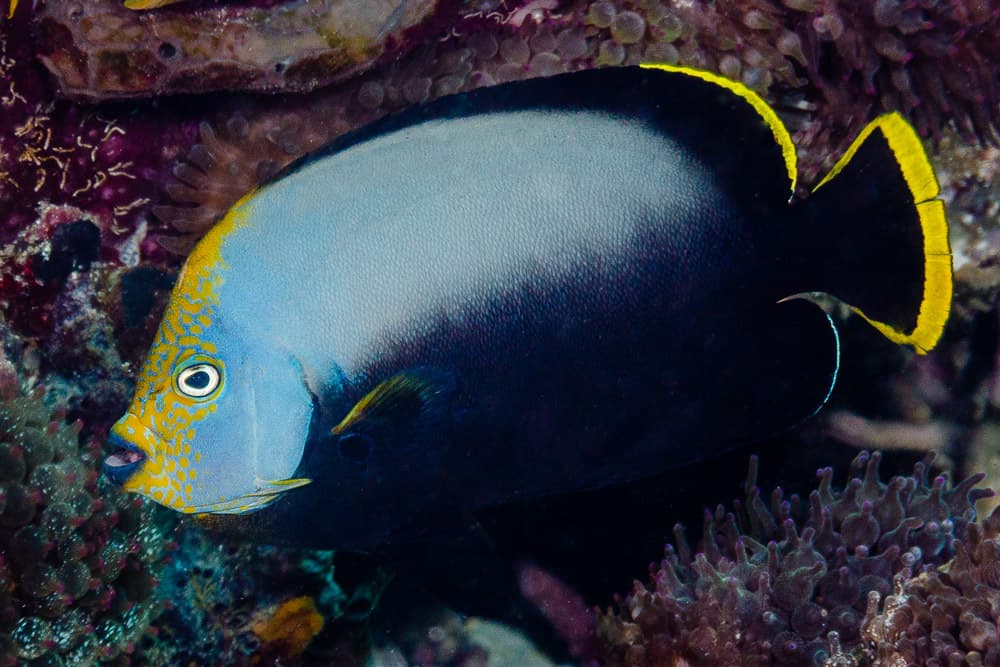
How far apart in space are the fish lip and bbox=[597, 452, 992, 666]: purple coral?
1.87m

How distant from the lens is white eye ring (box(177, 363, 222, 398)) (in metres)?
2.03

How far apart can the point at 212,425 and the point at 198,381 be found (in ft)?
0.39

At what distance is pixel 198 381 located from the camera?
6.68ft

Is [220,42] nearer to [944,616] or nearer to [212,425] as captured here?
[212,425]

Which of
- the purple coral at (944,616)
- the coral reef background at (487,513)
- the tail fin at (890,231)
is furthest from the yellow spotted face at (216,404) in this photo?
the purple coral at (944,616)

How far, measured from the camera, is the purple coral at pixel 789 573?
104 inches

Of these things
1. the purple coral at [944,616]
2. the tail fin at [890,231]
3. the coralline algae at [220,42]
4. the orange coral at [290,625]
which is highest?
the coralline algae at [220,42]

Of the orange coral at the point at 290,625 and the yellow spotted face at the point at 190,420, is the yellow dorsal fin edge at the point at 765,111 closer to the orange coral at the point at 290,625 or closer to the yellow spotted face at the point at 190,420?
the yellow spotted face at the point at 190,420

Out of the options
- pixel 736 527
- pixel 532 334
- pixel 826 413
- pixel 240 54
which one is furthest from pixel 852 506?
pixel 240 54

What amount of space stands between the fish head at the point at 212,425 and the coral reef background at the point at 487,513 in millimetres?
740

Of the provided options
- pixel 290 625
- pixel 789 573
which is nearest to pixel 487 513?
pixel 290 625

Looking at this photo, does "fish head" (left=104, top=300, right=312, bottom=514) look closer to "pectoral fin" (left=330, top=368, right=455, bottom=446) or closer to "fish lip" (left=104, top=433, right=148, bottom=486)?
"fish lip" (left=104, top=433, right=148, bottom=486)

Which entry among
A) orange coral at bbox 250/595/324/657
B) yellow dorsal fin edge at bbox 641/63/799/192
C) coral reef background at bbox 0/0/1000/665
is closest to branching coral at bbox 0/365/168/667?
coral reef background at bbox 0/0/1000/665

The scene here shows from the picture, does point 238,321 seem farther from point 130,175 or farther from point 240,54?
point 130,175
